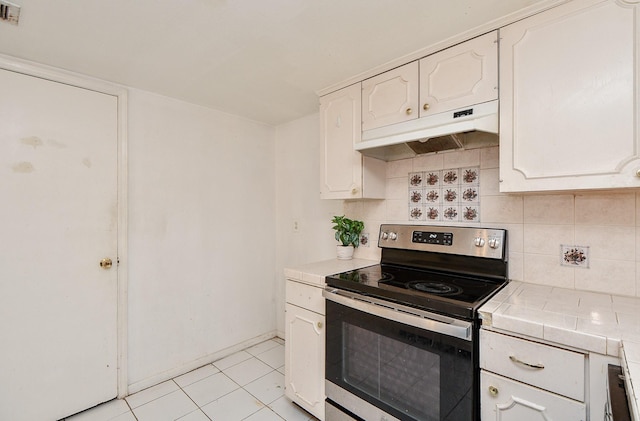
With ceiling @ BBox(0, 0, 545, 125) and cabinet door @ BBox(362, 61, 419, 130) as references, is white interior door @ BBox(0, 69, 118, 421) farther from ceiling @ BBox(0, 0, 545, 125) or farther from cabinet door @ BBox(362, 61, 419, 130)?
cabinet door @ BBox(362, 61, 419, 130)

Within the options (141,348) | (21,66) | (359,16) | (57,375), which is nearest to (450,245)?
(359,16)

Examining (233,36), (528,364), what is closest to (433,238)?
(528,364)

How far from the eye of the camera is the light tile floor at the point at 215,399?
181 cm

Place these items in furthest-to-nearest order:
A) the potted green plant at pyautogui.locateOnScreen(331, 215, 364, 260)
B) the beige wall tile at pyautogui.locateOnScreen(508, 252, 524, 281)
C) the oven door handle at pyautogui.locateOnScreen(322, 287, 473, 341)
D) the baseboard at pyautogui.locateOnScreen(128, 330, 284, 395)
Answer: the potted green plant at pyautogui.locateOnScreen(331, 215, 364, 260)
the baseboard at pyautogui.locateOnScreen(128, 330, 284, 395)
the beige wall tile at pyautogui.locateOnScreen(508, 252, 524, 281)
the oven door handle at pyautogui.locateOnScreen(322, 287, 473, 341)

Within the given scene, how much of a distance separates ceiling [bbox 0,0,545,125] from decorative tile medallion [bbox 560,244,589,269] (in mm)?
1112

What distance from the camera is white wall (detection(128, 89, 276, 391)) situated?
2.12 m

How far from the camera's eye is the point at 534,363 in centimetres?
99

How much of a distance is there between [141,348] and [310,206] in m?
1.70

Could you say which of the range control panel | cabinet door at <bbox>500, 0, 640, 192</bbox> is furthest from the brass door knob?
cabinet door at <bbox>500, 0, 640, 192</bbox>

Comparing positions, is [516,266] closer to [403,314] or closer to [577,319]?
[577,319]

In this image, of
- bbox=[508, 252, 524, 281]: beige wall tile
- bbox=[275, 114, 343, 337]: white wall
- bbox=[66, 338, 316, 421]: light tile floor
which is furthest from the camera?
bbox=[275, 114, 343, 337]: white wall

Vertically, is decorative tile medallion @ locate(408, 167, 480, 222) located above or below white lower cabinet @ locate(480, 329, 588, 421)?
above

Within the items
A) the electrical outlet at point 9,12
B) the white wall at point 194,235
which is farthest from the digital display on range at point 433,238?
the electrical outlet at point 9,12

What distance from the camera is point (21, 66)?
166cm
